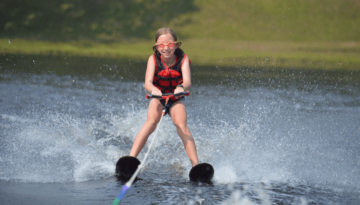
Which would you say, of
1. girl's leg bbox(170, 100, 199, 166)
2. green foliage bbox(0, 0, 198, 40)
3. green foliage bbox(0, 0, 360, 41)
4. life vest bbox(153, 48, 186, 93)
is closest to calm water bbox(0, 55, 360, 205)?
girl's leg bbox(170, 100, 199, 166)

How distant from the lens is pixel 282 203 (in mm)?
3350

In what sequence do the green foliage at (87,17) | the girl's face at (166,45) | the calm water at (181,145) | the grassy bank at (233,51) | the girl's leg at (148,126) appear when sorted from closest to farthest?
1. the calm water at (181,145)
2. the girl's face at (166,45)
3. the girl's leg at (148,126)
4. the grassy bank at (233,51)
5. the green foliage at (87,17)

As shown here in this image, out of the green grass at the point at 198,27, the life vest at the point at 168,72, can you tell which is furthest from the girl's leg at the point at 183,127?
the green grass at the point at 198,27

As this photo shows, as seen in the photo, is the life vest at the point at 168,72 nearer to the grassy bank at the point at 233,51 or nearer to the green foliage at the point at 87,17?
the grassy bank at the point at 233,51

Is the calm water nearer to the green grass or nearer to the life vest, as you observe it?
the life vest

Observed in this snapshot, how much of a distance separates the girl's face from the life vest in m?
0.13

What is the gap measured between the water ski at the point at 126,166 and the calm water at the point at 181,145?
0.11 m

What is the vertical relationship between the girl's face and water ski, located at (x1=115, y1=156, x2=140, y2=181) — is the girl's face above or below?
above

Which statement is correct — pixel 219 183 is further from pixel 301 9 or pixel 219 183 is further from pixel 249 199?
pixel 301 9

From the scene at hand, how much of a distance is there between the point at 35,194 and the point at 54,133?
192 centimetres

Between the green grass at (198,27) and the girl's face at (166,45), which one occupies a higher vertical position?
the green grass at (198,27)

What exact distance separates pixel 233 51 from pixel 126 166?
62.3 ft

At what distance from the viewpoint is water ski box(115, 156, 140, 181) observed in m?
3.85

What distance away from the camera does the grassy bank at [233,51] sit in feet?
58.6
